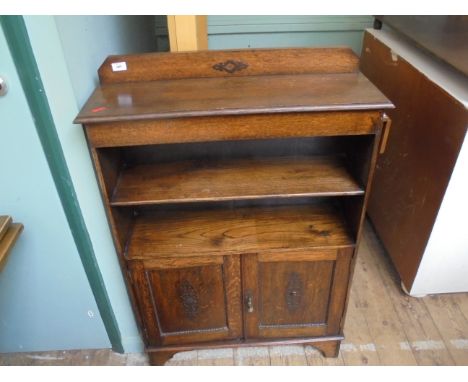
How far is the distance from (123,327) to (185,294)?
0.33 meters

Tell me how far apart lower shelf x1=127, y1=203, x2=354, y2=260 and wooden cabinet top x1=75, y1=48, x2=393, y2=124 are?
0.43 m

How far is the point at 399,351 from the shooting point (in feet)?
4.64

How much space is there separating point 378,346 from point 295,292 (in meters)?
0.48

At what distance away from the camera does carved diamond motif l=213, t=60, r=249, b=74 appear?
1001mm

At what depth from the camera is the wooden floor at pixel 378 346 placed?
139cm

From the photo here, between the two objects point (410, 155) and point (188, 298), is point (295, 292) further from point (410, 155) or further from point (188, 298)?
point (410, 155)

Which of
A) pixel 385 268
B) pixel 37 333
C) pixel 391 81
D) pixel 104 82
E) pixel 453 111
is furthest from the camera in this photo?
pixel 385 268

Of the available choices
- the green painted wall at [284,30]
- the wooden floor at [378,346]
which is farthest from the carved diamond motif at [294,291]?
the green painted wall at [284,30]

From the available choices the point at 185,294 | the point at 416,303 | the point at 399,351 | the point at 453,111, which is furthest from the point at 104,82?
the point at 416,303

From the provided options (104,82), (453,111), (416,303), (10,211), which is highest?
(104,82)

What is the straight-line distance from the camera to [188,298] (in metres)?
1.22

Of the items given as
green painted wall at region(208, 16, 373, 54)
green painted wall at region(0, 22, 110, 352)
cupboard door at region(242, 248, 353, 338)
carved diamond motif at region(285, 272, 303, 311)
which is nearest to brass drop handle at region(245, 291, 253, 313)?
cupboard door at region(242, 248, 353, 338)

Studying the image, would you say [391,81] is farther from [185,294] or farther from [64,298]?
[64,298]

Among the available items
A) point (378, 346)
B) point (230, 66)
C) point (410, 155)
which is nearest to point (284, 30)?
point (410, 155)
